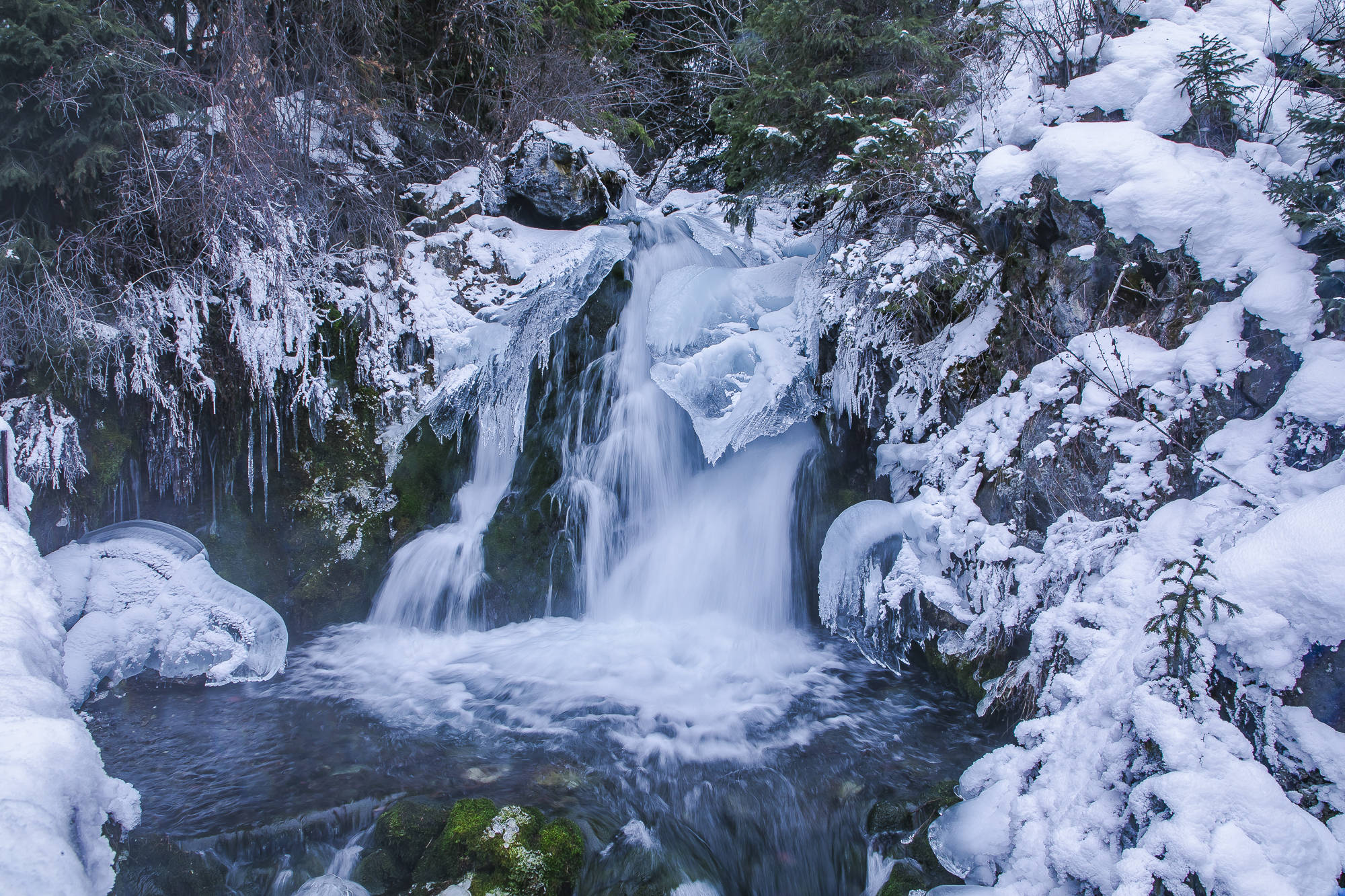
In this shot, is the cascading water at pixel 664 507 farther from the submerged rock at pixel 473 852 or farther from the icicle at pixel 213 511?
the icicle at pixel 213 511

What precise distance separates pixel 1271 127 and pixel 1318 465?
2238 mm

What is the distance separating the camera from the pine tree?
388cm

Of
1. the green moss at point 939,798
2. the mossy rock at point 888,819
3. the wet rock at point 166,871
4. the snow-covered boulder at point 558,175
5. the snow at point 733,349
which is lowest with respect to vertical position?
the wet rock at point 166,871

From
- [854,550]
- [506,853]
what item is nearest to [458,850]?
[506,853]

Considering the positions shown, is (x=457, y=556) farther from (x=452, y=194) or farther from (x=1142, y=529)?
(x=1142, y=529)

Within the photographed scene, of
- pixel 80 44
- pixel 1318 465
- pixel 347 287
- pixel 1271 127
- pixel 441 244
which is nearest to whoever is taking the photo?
pixel 1318 465

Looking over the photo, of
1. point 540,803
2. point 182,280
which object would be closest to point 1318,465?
point 540,803

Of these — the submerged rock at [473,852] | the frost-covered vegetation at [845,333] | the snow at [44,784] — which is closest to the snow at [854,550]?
the frost-covered vegetation at [845,333]

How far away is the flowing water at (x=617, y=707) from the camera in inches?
132

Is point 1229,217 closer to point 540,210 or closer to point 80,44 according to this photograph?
point 540,210

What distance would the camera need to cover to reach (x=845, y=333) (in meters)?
5.10

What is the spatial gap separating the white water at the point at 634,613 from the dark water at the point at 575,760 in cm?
3

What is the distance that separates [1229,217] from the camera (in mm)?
3529

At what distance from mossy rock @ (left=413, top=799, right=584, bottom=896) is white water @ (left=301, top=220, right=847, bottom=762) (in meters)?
0.90
